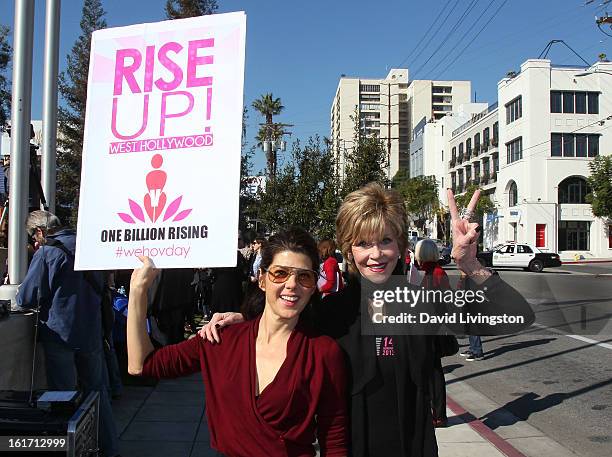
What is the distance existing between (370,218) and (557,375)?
24.6ft

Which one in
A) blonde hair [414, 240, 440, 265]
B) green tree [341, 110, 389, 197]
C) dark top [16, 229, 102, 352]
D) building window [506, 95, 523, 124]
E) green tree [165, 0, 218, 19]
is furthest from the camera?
building window [506, 95, 523, 124]

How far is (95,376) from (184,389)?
2.75 m

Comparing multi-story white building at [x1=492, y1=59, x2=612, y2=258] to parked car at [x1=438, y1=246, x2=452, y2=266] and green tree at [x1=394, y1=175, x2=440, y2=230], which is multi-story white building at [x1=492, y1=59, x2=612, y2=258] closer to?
green tree at [x1=394, y1=175, x2=440, y2=230]

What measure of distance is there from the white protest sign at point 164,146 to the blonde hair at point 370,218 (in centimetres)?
42

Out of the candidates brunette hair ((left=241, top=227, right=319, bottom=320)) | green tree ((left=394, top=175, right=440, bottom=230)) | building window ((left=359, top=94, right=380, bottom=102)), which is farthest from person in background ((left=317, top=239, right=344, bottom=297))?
building window ((left=359, top=94, right=380, bottom=102))

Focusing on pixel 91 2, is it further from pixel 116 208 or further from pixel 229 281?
pixel 116 208

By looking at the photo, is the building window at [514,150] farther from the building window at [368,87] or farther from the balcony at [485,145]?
the building window at [368,87]

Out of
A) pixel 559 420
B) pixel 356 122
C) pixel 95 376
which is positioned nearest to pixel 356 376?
pixel 95 376

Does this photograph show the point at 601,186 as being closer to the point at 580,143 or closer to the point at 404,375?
the point at 580,143

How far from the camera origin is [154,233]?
92.0 inches

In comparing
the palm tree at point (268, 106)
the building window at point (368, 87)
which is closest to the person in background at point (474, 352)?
the palm tree at point (268, 106)

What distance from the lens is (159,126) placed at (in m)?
2.39

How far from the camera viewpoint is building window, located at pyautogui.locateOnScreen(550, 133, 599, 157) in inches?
1841

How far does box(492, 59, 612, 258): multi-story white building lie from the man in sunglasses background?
4557 cm
